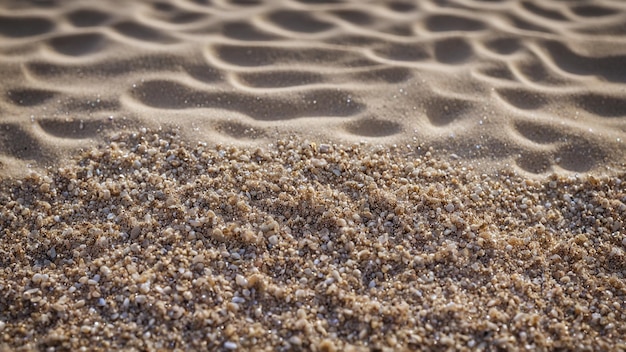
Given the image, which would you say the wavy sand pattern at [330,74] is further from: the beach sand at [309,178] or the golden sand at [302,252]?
the golden sand at [302,252]

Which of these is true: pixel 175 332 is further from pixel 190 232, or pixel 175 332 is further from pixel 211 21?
pixel 211 21

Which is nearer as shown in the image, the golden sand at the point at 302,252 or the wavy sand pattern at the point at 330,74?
the golden sand at the point at 302,252

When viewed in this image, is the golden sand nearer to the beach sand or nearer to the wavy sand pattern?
the beach sand

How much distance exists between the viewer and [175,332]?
1.58 metres

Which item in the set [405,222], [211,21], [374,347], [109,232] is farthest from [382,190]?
[211,21]

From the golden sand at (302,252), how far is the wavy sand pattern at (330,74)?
0.19 meters

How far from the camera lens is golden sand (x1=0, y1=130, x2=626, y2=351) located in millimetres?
1599

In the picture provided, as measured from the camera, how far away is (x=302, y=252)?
181 centimetres

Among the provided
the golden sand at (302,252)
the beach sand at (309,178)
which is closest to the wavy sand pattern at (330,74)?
the beach sand at (309,178)

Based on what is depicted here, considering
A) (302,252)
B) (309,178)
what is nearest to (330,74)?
(309,178)

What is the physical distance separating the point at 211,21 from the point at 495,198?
1.89 m

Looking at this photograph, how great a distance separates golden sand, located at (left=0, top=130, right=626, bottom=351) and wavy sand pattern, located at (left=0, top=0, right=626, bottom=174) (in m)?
0.19

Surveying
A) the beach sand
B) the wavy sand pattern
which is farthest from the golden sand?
the wavy sand pattern

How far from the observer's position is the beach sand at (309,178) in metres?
1.63
